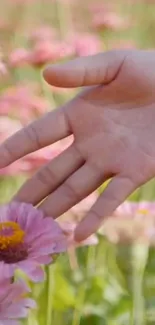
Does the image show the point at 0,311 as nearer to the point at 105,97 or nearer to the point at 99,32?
the point at 105,97

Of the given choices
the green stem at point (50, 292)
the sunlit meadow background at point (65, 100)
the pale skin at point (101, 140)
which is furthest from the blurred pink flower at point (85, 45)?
the green stem at point (50, 292)

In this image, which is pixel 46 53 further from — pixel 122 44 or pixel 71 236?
pixel 71 236

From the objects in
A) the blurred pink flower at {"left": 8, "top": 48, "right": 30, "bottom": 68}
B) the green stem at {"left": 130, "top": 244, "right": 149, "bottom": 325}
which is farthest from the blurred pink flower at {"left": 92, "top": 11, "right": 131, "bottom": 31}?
the green stem at {"left": 130, "top": 244, "right": 149, "bottom": 325}

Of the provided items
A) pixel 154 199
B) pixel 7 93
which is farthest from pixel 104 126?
pixel 7 93

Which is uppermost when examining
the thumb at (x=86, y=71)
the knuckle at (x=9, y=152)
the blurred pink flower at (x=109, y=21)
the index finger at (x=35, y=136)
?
the blurred pink flower at (x=109, y=21)

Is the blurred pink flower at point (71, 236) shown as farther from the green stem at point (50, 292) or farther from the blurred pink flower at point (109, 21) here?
the blurred pink flower at point (109, 21)

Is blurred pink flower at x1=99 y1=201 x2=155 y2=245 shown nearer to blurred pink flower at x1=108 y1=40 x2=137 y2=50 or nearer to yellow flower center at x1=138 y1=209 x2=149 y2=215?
yellow flower center at x1=138 y1=209 x2=149 y2=215

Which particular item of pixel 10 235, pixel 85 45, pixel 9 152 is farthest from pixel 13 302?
pixel 85 45
